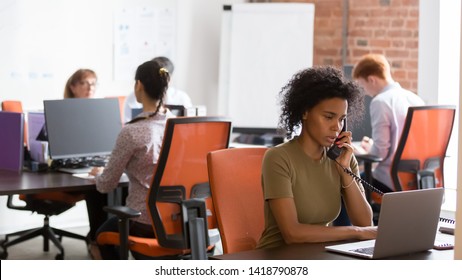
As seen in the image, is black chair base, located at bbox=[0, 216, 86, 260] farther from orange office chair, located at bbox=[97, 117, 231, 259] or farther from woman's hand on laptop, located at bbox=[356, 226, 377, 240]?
woman's hand on laptop, located at bbox=[356, 226, 377, 240]

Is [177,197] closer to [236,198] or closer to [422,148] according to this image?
[236,198]

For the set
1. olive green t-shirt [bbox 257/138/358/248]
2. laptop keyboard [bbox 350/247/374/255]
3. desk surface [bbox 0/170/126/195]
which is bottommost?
desk surface [bbox 0/170/126/195]

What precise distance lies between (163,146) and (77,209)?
3.00 meters

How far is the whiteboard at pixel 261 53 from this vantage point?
6941 mm

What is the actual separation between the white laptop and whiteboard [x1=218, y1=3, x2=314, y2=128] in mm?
4646

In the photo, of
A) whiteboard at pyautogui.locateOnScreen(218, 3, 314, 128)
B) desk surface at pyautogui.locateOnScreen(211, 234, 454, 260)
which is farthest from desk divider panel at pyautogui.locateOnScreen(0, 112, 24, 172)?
whiteboard at pyautogui.locateOnScreen(218, 3, 314, 128)

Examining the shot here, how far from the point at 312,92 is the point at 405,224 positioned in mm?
689

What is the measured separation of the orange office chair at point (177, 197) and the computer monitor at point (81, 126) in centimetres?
94

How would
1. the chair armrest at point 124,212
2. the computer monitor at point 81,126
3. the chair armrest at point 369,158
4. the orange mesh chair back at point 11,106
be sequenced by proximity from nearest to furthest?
1. the chair armrest at point 124,212
2. the computer monitor at point 81,126
3. the chair armrest at point 369,158
4. the orange mesh chair back at point 11,106

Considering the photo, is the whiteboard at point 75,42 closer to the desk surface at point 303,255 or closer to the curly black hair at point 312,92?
the curly black hair at point 312,92

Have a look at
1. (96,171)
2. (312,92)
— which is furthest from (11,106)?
(312,92)

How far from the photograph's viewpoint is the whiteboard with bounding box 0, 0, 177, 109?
6039 millimetres

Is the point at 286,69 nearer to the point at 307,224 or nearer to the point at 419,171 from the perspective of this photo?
the point at 419,171

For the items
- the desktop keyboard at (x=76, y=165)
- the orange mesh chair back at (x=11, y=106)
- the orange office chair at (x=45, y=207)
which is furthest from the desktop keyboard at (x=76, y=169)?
the orange mesh chair back at (x=11, y=106)
